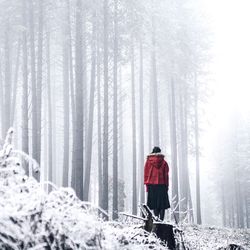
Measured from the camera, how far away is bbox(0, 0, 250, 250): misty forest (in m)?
2.59

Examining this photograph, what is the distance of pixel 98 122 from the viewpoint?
23906 mm

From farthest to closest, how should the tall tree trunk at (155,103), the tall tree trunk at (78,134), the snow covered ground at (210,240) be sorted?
the tall tree trunk at (155,103) < the tall tree trunk at (78,134) < the snow covered ground at (210,240)

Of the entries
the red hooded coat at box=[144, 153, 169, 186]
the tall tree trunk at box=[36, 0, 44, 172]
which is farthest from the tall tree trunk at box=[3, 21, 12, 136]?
the red hooded coat at box=[144, 153, 169, 186]

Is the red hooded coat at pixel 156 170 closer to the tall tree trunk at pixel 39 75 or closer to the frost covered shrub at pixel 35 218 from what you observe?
the frost covered shrub at pixel 35 218

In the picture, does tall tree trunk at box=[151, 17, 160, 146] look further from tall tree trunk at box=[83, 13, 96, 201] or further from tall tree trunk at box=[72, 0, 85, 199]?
tall tree trunk at box=[72, 0, 85, 199]

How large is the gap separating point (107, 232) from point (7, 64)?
18.6m

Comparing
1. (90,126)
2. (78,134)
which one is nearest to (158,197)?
(78,134)

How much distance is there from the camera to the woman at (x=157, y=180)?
351 inches

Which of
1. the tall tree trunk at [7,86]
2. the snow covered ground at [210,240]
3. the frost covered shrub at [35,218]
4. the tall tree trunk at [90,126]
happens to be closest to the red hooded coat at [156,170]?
the snow covered ground at [210,240]

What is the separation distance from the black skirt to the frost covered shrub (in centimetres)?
620

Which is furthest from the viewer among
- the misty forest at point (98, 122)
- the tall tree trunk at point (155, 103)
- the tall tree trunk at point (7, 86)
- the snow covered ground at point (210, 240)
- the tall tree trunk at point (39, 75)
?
the tall tree trunk at point (155, 103)

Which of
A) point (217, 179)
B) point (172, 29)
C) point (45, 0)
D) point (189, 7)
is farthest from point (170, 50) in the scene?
point (217, 179)

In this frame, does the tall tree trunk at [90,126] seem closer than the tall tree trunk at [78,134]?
No

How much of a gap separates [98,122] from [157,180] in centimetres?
1505
